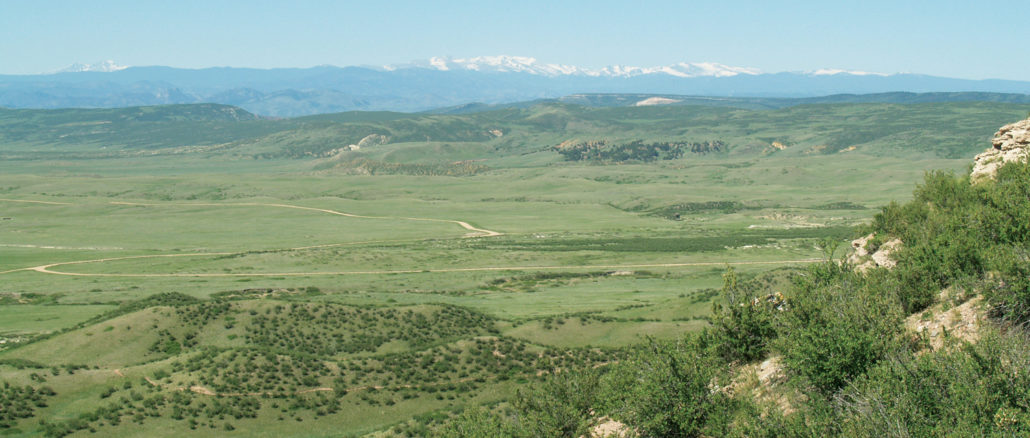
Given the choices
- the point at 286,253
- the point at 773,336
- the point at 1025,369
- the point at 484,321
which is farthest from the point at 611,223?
the point at 1025,369

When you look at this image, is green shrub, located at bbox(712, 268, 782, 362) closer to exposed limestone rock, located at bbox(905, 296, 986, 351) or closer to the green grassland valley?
the green grassland valley

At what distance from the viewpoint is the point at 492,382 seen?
41938mm

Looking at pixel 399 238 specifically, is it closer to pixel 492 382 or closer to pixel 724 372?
pixel 492 382

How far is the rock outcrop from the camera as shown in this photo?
4022 cm

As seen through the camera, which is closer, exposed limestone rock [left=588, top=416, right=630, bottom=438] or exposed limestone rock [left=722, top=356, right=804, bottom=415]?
exposed limestone rock [left=722, top=356, right=804, bottom=415]

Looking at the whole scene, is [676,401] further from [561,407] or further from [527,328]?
[527,328]

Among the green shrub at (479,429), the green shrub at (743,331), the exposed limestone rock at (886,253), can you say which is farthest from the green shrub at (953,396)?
→ the exposed limestone rock at (886,253)

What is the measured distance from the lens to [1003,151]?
42719 mm

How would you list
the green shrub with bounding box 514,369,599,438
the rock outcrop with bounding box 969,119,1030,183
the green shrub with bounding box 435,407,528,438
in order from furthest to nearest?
1. the rock outcrop with bounding box 969,119,1030,183
2. the green shrub with bounding box 435,407,528,438
3. the green shrub with bounding box 514,369,599,438

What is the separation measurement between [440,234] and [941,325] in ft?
309

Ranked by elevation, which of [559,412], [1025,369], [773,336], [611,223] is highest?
[1025,369]

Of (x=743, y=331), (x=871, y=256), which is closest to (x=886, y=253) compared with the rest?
(x=871, y=256)

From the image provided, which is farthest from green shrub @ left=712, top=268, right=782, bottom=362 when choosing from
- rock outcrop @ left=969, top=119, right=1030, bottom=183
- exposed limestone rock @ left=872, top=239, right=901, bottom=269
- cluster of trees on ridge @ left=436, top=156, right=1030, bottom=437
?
rock outcrop @ left=969, top=119, right=1030, bottom=183

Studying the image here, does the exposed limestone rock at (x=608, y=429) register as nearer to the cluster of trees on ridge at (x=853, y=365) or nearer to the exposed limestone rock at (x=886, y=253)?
the cluster of trees on ridge at (x=853, y=365)
